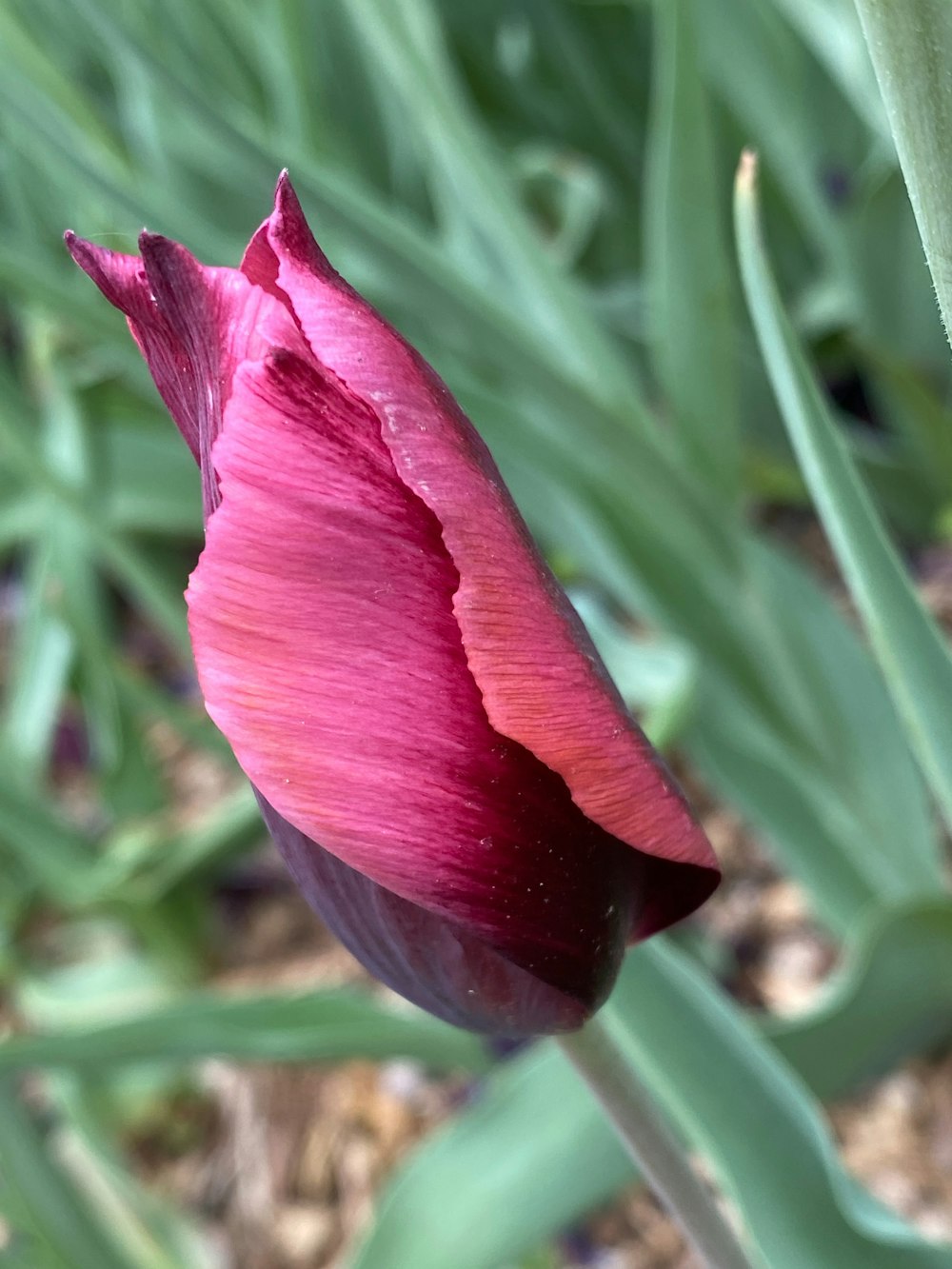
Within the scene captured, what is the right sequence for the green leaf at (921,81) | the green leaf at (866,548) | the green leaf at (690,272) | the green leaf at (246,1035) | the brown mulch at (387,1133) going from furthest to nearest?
the brown mulch at (387,1133)
the green leaf at (690,272)
the green leaf at (246,1035)
the green leaf at (866,548)
the green leaf at (921,81)

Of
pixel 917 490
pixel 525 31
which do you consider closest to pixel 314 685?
pixel 917 490

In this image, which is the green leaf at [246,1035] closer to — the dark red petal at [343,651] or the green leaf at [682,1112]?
→ the green leaf at [682,1112]

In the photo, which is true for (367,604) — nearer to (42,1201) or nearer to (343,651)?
(343,651)

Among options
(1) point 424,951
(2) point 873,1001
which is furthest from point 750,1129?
(2) point 873,1001

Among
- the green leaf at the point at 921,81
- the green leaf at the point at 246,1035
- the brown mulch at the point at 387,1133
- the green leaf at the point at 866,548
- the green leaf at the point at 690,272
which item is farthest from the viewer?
the brown mulch at the point at 387,1133

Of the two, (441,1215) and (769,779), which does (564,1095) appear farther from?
(769,779)

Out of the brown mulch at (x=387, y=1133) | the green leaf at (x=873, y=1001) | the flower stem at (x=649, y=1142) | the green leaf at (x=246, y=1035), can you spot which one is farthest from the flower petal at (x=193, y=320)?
the brown mulch at (x=387, y=1133)

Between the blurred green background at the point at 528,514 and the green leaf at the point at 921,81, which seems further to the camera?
the blurred green background at the point at 528,514
